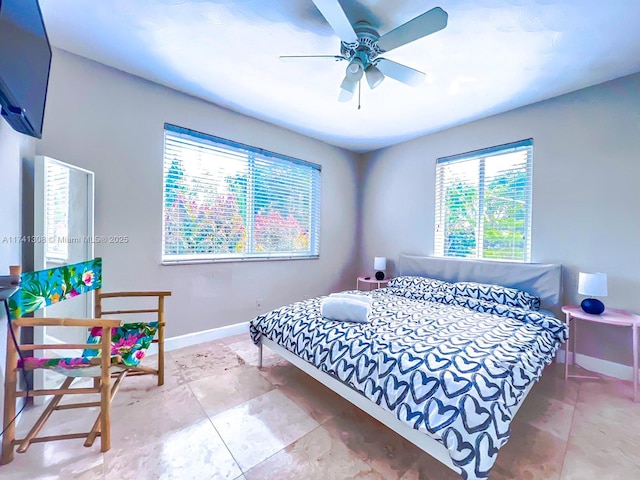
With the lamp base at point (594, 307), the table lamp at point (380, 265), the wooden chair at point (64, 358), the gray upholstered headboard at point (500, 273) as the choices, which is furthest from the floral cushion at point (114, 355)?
the lamp base at point (594, 307)

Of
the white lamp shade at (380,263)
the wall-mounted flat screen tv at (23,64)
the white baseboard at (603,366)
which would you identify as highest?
the wall-mounted flat screen tv at (23,64)

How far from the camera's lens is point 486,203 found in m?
3.00

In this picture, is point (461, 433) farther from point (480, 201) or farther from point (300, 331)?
point (480, 201)

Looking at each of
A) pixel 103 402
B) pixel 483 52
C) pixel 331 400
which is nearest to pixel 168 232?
pixel 103 402

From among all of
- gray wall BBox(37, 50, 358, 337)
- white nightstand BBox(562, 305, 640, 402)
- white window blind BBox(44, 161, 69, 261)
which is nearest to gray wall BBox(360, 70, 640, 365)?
white nightstand BBox(562, 305, 640, 402)

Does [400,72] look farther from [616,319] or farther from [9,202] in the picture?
[9,202]

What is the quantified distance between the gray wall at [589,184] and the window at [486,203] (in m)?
0.10

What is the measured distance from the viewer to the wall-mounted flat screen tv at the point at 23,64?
100 cm

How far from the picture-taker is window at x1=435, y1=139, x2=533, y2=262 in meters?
2.75

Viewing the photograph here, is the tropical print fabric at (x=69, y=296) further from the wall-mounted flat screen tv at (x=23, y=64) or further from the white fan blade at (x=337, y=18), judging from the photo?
the white fan blade at (x=337, y=18)

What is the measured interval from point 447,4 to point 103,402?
2.99 m

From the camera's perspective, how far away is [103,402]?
1.41 metres

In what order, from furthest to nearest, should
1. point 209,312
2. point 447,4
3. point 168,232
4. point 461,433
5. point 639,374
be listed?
point 209,312 < point 168,232 < point 639,374 < point 447,4 < point 461,433

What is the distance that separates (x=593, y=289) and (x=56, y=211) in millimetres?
4011
